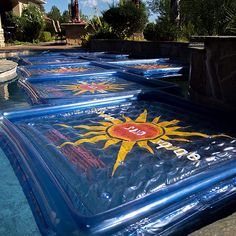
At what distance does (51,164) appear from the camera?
282 centimetres

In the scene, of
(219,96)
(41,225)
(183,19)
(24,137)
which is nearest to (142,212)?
(41,225)

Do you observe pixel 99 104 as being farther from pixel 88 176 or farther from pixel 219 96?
pixel 88 176

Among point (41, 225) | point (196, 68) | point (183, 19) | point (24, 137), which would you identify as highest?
point (183, 19)

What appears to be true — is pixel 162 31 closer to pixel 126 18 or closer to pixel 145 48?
pixel 145 48

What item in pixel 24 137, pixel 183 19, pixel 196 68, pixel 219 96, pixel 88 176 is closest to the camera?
pixel 88 176

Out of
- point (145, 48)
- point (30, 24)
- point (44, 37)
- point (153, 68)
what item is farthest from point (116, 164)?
point (44, 37)

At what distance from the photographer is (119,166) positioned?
2.85 meters

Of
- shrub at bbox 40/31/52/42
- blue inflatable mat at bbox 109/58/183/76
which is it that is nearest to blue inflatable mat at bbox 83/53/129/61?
blue inflatable mat at bbox 109/58/183/76

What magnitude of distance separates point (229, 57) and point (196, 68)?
0.79 metres

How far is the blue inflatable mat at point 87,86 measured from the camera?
530 cm

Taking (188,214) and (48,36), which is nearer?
(188,214)

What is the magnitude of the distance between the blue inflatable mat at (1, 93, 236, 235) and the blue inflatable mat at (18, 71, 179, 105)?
33.9 inches

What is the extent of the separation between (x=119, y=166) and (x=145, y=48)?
961 cm

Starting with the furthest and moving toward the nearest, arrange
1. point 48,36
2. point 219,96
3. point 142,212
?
point 48,36 → point 219,96 → point 142,212
